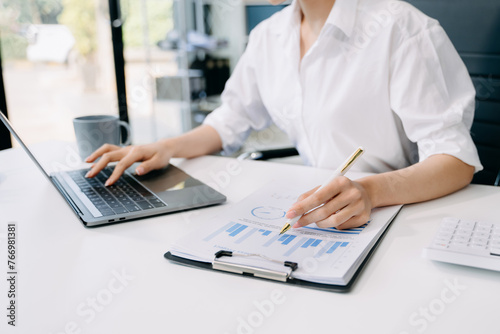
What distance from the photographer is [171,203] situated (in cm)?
82

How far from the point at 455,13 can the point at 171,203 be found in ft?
2.97

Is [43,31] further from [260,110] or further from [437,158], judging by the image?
[437,158]

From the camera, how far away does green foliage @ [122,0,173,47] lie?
3.47m

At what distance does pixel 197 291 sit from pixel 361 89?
687mm

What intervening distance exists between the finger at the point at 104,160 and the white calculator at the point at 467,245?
0.65 m

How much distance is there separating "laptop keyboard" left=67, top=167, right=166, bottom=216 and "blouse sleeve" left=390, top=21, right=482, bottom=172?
54 centimetres

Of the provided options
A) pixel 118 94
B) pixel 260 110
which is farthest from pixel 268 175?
pixel 118 94

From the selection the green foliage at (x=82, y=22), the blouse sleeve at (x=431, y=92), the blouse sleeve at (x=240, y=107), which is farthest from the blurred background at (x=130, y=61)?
the blouse sleeve at (x=431, y=92)

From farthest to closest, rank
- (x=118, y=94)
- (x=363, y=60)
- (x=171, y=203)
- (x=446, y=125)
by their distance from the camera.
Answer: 1. (x=118, y=94)
2. (x=363, y=60)
3. (x=446, y=125)
4. (x=171, y=203)

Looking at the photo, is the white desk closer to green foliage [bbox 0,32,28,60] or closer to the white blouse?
the white blouse

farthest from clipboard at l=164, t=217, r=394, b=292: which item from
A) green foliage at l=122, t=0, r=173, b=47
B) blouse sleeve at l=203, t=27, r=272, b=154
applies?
green foliage at l=122, t=0, r=173, b=47

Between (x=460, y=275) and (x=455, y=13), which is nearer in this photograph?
(x=460, y=275)

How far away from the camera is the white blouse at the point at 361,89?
3.18 feet

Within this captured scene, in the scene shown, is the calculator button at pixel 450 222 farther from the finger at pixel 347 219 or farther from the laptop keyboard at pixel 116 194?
the laptop keyboard at pixel 116 194
